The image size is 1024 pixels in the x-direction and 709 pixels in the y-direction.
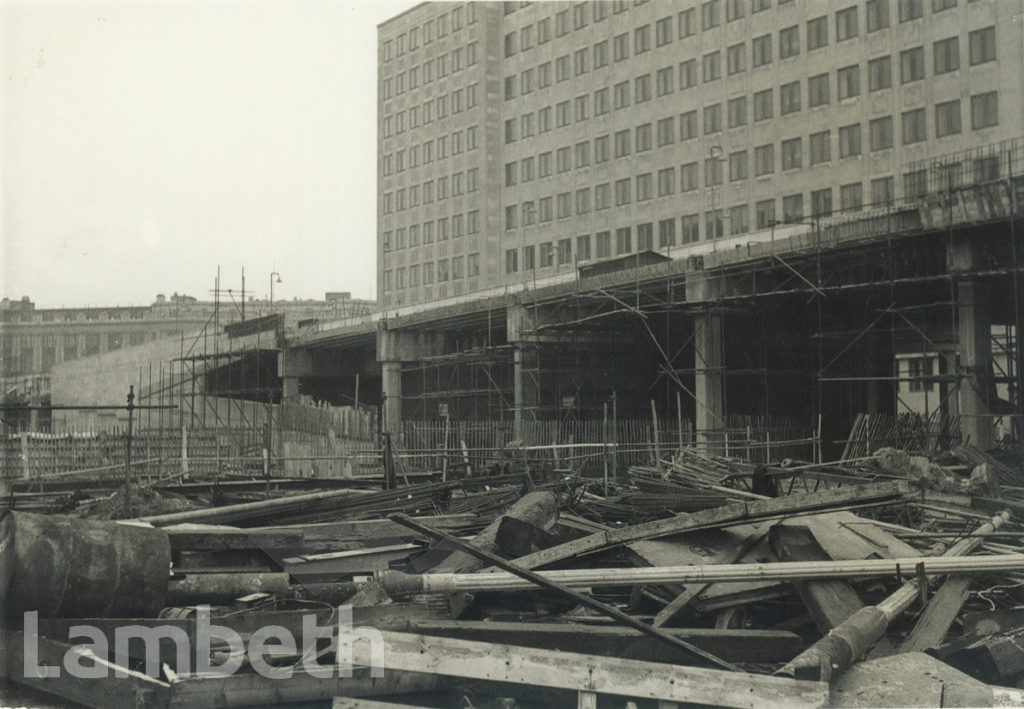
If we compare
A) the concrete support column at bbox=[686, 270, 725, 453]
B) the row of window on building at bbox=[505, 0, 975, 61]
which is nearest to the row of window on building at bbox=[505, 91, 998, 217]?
the row of window on building at bbox=[505, 0, 975, 61]

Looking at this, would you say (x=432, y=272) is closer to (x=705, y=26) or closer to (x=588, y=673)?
(x=705, y=26)

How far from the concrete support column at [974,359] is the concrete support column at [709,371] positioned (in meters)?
7.38

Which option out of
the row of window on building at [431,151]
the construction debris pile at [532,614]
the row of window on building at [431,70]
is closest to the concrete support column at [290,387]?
the row of window on building at [431,151]

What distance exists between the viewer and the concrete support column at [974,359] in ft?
80.1

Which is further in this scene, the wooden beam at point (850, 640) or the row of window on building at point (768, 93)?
the row of window on building at point (768, 93)

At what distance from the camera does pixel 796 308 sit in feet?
111

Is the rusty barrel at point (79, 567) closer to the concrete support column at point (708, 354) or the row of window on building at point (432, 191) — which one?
the concrete support column at point (708, 354)

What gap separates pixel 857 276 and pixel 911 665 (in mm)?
26006

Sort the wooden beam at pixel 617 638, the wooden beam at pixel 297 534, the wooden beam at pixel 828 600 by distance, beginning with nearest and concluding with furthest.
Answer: the wooden beam at pixel 617 638, the wooden beam at pixel 828 600, the wooden beam at pixel 297 534

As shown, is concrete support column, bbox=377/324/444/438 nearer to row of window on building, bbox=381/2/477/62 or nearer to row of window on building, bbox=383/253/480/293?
row of window on building, bbox=383/253/480/293

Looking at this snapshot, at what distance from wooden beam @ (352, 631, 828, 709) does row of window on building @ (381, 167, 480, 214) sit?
69.8 m

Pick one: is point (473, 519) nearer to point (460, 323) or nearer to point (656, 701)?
point (656, 701)

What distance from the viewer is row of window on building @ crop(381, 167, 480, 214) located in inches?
2980

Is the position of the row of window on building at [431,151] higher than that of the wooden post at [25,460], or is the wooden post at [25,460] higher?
Result: the row of window on building at [431,151]
